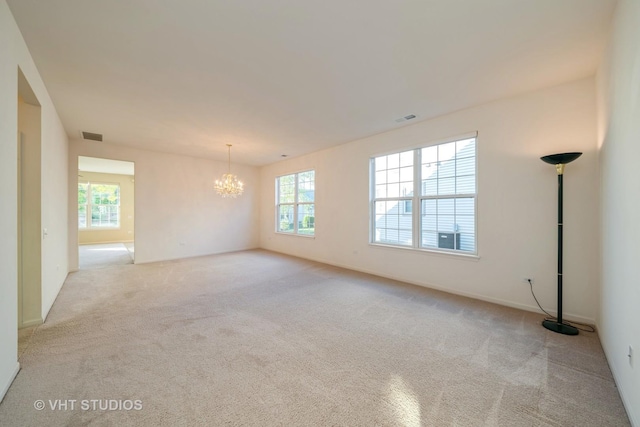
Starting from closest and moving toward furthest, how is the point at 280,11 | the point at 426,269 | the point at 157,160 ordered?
1. the point at 280,11
2. the point at 426,269
3. the point at 157,160

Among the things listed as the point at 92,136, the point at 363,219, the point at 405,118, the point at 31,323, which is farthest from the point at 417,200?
the point at 92,136

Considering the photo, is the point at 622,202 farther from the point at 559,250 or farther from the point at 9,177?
the point at 9,177

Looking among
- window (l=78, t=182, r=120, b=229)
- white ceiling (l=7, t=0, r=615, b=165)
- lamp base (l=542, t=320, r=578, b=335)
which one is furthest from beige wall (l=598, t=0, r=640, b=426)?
window (l=78, t=182, r=120, b=229)

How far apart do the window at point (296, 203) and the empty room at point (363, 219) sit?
1680 mm

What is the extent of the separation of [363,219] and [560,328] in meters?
3.28

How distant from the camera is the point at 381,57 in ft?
8.43

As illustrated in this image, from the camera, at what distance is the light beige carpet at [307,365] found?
5.30ft

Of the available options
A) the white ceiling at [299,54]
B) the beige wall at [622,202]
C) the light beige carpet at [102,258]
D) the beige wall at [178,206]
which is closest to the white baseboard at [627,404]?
the beige wall at [622,202]

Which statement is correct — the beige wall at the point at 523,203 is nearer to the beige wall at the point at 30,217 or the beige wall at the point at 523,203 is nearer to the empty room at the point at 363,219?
the empty room at the point at 363,219

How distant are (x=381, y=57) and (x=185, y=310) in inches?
147

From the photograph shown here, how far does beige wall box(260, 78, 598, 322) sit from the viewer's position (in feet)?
9.64

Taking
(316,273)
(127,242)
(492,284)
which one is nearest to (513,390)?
(492,284)

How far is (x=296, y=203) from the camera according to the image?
7.27 meters

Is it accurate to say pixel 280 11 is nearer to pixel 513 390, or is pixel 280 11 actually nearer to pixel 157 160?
pixel 513 390
